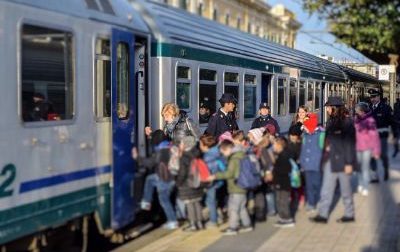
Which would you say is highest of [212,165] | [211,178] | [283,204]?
[212,165]

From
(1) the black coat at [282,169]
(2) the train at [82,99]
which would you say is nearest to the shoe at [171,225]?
(2) the train at [82,99]

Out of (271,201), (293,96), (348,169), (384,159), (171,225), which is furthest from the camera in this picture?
(293,96)

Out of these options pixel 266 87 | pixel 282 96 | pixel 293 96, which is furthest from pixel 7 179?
pixel 293 96

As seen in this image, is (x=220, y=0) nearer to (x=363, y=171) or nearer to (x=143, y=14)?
(x=143, y=14)

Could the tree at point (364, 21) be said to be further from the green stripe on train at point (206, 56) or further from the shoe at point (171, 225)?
the green stripe on train at point (206, 56)

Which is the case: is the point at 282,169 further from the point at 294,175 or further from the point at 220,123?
the point at 220,123

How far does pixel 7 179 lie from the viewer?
592 centimetres

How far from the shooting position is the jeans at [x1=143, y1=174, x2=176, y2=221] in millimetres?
Answer: 6355

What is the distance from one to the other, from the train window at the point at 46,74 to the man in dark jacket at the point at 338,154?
255 cm

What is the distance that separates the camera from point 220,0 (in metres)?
Result: 55.9

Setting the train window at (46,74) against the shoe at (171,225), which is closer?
the train window at (46,74)

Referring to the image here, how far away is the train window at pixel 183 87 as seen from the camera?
10.3 metres

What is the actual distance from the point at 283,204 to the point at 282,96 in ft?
35.7

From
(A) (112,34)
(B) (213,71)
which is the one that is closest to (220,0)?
(B) (213,71)
